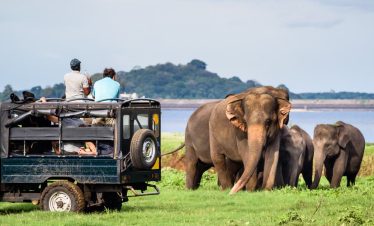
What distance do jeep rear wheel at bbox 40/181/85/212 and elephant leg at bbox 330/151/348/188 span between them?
17.0m

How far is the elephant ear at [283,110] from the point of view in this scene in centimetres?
2778

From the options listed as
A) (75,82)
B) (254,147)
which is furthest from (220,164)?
(75,82)

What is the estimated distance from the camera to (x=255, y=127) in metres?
27.5

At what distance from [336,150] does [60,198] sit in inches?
703

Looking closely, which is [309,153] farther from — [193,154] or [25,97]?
[25,97]

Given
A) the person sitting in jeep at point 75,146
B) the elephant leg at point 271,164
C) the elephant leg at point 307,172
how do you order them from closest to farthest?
the person sitting in jeep at point 75,146, the elephant leg at point 271,164, the elephant leg at point 307,172

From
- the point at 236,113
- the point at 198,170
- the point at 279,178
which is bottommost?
the point at 198,170

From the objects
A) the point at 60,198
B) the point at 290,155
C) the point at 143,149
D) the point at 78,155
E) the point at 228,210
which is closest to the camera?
the point at 143,149

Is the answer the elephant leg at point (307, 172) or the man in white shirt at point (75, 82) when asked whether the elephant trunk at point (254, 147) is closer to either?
the man in white shirt at point (75, 82)

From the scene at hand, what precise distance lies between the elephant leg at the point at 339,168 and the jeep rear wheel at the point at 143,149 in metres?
16.3

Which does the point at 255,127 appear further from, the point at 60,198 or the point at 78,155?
the point at 60,198

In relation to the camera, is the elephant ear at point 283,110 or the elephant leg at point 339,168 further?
the elephant leg at point 339,168

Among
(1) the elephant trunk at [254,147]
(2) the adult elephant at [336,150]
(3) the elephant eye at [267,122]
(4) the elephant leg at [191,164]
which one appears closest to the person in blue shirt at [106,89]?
(1) the elephant trunk at [254,147]

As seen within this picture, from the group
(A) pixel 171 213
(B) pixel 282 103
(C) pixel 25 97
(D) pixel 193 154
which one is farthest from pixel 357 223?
(D) pixel 193 154
